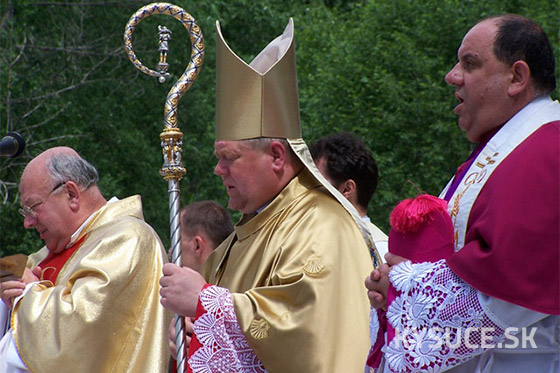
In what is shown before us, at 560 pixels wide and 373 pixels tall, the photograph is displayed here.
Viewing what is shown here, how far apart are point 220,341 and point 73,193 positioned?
193 cm

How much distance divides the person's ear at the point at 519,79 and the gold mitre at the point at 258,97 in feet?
3.82

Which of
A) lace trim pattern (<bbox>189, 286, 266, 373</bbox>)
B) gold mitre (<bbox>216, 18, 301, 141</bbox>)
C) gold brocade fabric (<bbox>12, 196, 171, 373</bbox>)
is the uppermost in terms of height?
gold mitre (<bbox>216, 18, 301, 141</bbox>)

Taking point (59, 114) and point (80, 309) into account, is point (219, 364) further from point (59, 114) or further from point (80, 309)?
point (59, 114)

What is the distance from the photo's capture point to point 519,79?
138 inches

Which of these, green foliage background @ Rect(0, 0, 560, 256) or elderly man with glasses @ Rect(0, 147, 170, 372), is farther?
green foliage background @ Rect(0, 0, 560, 256)

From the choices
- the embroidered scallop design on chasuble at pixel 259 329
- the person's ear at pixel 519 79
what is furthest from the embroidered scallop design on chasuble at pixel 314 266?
the person's ear at pixel 519 79

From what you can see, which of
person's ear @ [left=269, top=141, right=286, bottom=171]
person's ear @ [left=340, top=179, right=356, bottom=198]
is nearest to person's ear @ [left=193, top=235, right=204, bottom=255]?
person's ear @ [left=340, top=179, right=356, bottom=198]

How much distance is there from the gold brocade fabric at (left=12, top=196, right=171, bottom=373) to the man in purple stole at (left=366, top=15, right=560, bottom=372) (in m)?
1.94

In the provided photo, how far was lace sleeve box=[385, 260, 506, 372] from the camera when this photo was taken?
3240mm

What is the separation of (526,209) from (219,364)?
1442mm

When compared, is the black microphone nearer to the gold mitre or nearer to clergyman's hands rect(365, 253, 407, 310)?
the gold mitre

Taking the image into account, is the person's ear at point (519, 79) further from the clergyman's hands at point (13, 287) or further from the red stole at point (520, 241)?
the clergyman's hands at point (13, 287)

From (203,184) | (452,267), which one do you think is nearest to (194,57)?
(452,267)

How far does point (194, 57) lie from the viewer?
4.64 metres
